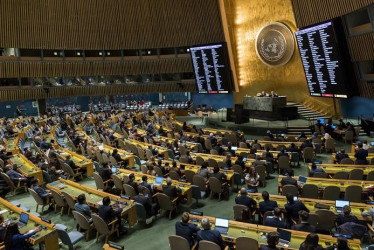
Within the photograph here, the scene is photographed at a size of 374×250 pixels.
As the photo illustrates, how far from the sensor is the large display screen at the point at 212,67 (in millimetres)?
21580

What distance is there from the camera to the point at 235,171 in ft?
32.9

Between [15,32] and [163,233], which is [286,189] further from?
[15,32]

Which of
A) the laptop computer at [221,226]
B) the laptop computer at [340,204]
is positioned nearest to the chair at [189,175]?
the laptop computer at [221,226]

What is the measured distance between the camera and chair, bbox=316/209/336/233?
6.27 metres

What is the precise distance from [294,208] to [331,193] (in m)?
1.70

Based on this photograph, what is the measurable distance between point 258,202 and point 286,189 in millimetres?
1016

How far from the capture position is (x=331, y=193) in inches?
300

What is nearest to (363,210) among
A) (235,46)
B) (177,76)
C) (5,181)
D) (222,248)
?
(222,248)

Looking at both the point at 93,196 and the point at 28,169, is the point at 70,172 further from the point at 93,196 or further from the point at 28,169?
the point at 93,196

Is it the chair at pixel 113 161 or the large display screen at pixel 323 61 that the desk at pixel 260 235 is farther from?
the large display screen at pixel 323 61

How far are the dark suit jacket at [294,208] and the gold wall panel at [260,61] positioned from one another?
1453cm

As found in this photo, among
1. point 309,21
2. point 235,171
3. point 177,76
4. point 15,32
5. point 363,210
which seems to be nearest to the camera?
point 363,210

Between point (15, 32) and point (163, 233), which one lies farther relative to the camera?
point (15, 32)

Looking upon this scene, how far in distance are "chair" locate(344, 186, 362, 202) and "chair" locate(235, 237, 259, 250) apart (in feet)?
11.8
